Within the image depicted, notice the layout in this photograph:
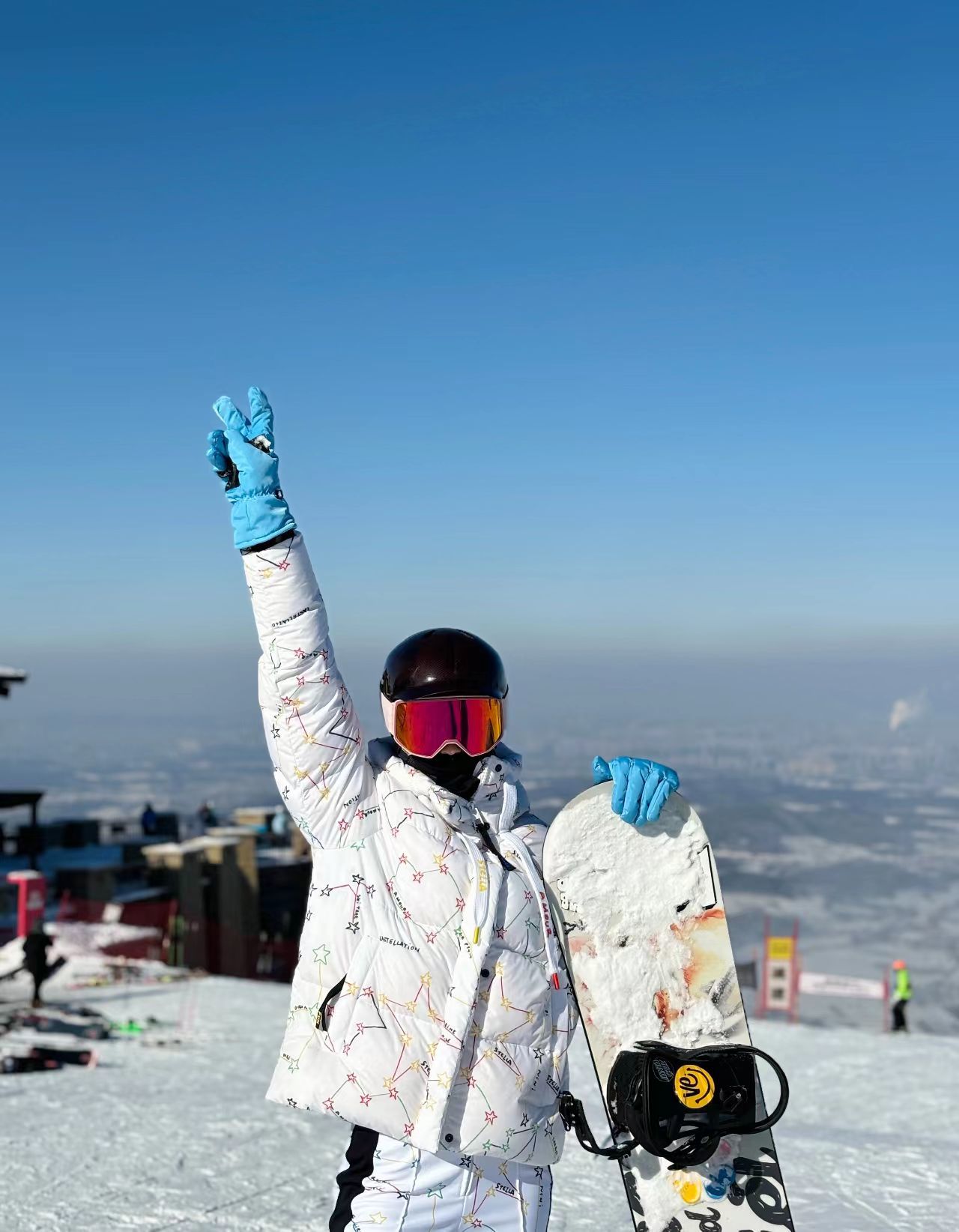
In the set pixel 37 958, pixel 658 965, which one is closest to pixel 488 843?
pixel 658 965

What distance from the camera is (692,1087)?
8.34 feet

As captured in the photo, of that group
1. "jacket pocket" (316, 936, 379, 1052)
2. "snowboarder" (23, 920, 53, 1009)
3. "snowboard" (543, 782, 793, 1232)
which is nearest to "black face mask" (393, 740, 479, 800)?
"snowboard" (543, 782, 793, 1232)

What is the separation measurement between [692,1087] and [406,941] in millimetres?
791

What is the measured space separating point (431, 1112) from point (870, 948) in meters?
47.0

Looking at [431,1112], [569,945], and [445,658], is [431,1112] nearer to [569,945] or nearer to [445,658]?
[569,945]

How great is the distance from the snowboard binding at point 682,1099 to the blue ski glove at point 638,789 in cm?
54

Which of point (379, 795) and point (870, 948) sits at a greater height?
point (379, 795)

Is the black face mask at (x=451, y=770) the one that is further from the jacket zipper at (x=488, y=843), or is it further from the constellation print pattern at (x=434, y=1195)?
the constellation print pattern at (x=434, y=1195)

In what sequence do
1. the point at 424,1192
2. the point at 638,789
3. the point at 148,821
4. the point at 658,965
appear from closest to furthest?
1. the point at 424,1192
2. the point at 638,789
3. the point at 658,965
4. the point at 148,821

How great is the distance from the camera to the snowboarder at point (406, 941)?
2250mm

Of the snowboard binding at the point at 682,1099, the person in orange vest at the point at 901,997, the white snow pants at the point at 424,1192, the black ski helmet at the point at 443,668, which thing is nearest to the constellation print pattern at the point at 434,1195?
the white snow pants at the point at 424,1192

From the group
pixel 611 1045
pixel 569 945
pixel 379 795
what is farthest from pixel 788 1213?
pixel 379 795

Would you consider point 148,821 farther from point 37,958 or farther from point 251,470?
point 251,470

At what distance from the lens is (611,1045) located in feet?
8.81
